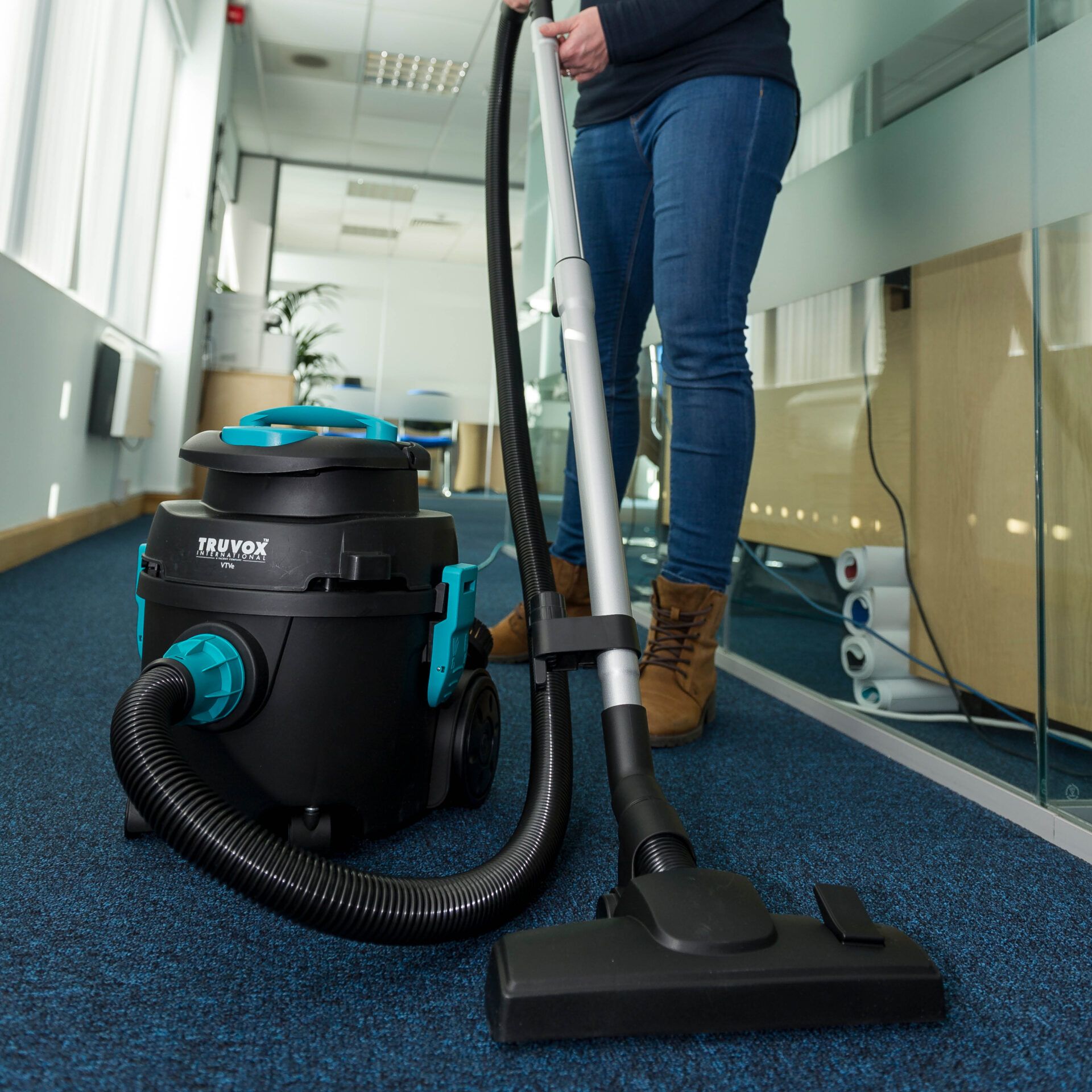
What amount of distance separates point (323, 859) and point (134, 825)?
0.65 feet

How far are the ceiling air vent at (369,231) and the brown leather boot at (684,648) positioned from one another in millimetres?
7297

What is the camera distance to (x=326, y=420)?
0.66 metres

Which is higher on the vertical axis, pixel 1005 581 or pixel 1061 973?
pixel 1005 581

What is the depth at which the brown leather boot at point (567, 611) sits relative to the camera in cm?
129

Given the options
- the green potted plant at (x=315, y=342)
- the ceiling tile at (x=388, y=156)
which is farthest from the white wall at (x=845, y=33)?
the ceiling tile at (x=388, y=156)

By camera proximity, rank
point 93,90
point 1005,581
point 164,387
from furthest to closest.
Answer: point 164,387, point 93,90, point 1005,581

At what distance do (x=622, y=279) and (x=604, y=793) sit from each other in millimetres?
684

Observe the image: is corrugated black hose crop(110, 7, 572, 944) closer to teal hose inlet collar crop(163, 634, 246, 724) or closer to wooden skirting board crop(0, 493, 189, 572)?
teal hose inlet collar crop(163, 634, 246, 724)

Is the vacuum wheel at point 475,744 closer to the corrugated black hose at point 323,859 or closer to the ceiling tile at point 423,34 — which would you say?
the corrugated black hose at point 323,859

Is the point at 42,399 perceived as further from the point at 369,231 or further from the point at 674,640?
the point at 369,231

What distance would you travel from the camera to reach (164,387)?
3.78 metres

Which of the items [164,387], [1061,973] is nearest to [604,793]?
[1061,973]

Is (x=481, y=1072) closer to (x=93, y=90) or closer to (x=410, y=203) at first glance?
(x=93, y=90)

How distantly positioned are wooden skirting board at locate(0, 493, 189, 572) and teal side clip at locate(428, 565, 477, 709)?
96cm
